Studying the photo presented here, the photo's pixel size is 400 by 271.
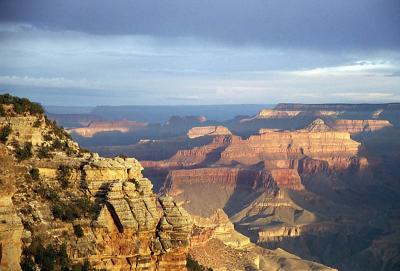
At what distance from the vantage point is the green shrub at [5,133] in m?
23.5

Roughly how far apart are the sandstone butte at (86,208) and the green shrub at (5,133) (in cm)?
5

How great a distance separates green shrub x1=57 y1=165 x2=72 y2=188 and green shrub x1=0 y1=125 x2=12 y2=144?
57.4 inches

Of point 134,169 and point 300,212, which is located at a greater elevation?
point 134,169

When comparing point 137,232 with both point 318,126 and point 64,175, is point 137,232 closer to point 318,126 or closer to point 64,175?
point 64,175

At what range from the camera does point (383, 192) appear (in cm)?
15125

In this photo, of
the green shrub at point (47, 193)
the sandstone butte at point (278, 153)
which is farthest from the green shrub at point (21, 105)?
the sandstone butte at point (278, 153)

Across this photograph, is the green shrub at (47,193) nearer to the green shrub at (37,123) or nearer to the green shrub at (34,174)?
the green shrub at (34,174)

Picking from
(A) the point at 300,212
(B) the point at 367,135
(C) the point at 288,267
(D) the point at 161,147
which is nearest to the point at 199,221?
(C) the point at 288,267

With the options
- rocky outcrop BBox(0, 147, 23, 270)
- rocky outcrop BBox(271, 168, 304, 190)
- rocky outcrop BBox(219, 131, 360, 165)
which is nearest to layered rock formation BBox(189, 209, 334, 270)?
rocky outcrop BBox(0, 147, 23, 270)

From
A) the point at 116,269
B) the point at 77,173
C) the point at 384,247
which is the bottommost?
the point at 384,247

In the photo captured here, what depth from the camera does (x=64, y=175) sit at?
2345 centimetres

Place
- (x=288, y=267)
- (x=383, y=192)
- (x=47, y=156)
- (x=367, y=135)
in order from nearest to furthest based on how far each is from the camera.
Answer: (x=47, y=156) < (x=288, y=267) < (x=383, y=192) < (x=367, y=135)

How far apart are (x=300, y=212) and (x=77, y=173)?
10331 centimetres

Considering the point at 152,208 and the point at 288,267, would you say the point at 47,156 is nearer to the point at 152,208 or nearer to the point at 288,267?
the point at 152,208
